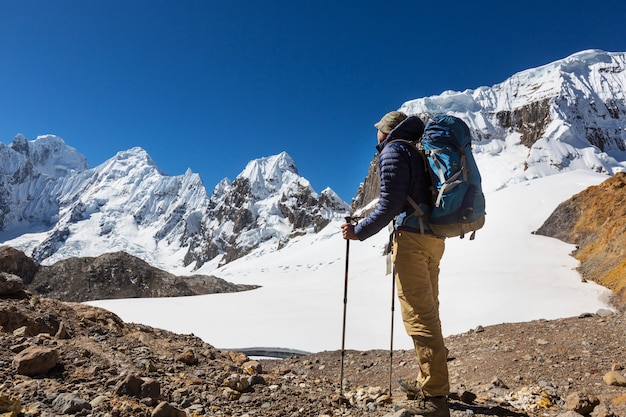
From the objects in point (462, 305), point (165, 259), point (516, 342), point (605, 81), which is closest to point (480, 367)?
point (516, 342)

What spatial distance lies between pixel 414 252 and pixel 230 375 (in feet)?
6.34

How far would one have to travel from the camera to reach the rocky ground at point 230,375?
2.71 metres

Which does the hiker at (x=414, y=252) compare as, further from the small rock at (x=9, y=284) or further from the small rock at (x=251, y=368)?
the small rock at (x=9, y=284)

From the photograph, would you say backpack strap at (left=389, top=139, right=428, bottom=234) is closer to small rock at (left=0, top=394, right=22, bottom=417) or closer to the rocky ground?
the rocky ground

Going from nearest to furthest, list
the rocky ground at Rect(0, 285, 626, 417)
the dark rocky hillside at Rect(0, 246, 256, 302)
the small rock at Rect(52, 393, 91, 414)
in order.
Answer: the small rock at Rect(52, 393, 91, 414), the rocky ground at Rect(0, 285, 626, 417), the dark rocky hillside at Rect(0, 246, 256, 302)

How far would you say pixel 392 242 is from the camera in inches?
128

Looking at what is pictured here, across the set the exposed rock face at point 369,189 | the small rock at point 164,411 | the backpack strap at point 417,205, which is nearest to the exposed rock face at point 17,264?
the small rock at point 164,411

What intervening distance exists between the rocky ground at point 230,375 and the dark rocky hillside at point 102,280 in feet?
43.7

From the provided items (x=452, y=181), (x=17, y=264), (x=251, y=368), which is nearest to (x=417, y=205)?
(x=452, y=181)

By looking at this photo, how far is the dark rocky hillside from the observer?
55.2 ft

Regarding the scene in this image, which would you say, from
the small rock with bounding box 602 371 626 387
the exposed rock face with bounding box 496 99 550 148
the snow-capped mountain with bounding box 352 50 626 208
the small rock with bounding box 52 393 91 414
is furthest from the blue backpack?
the exposed rock face with bounding box 496 99 550 148

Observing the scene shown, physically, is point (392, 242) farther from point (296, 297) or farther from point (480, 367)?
point (296, 297)

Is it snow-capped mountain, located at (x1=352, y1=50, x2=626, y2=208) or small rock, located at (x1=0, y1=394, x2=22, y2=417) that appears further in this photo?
snow-capped mountain, located at (x1=352, y1=50, x2=626, y2=208)

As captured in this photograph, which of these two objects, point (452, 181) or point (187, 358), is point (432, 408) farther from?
point (187, 358)
